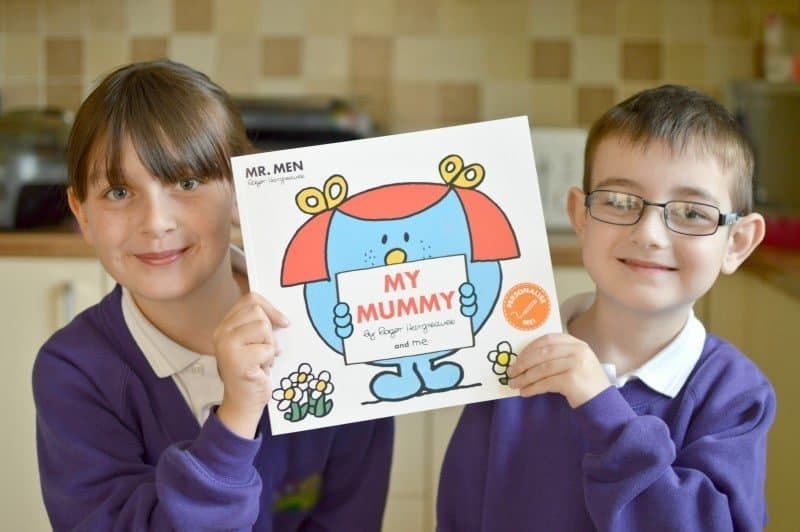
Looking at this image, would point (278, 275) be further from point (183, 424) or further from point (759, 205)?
point (759, 205)

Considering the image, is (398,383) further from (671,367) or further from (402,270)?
(671,367)

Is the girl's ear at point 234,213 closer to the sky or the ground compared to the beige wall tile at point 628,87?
closer to the ground

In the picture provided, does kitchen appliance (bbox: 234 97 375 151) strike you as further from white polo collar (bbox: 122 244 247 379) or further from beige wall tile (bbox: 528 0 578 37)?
white polo collar (bbox: 122 244 247 379)

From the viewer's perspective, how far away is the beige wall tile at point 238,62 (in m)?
2.51

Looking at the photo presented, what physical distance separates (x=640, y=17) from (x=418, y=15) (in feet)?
1.88

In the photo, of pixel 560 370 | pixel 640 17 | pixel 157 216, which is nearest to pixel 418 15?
pixel 640 17

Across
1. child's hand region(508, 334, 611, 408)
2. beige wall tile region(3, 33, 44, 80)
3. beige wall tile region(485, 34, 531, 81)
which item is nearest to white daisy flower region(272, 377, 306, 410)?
child's hand region(508, 334, 611, 408)

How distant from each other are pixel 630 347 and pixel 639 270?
4.7 inches

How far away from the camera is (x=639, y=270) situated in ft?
3.34

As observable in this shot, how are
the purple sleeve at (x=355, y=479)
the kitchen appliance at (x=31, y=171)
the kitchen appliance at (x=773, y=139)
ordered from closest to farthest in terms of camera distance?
the purple sleeve at (x=355, y=479) → the kitchen appliance at (x=31, y=171) → the kitchen appliance at (x=773, y=139)

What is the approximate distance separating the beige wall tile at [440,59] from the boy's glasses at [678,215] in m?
1.53

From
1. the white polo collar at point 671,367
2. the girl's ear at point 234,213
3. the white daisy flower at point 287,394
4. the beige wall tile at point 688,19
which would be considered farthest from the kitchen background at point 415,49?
the white daisy flower at point 287,394

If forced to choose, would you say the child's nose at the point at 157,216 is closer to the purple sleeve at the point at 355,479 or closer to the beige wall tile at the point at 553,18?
the purple sleeve at the point at 355,479

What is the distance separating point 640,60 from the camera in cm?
249
